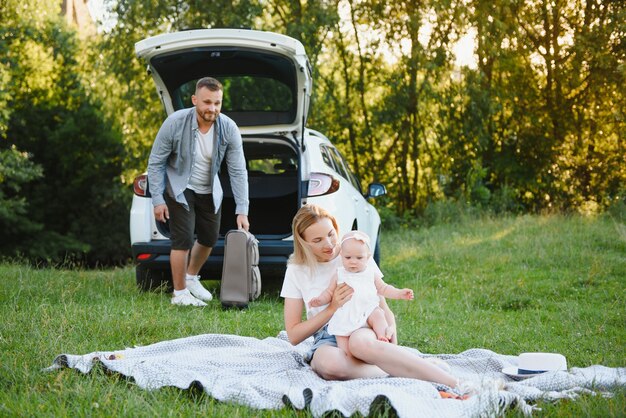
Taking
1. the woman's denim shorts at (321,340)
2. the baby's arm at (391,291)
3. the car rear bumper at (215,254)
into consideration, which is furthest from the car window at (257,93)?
the baby's arm at (391,291)

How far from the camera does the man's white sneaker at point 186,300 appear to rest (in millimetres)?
6219

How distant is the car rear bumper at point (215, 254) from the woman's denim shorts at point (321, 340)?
224 cm

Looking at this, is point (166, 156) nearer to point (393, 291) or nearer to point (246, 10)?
point (393, 291)

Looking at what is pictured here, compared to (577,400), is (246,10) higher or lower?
higher

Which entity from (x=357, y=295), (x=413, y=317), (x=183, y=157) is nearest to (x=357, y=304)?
(x=357, y=295)

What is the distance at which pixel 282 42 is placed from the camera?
6.13 m

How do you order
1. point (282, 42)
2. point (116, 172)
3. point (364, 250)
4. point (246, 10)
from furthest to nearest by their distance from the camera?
point (116, 172) → point (246, 10) → point (282, 42) → point (364, 250)

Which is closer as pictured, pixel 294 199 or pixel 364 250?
pixel 364 250

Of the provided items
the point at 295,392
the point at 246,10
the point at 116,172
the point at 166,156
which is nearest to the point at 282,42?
the point at 166,156

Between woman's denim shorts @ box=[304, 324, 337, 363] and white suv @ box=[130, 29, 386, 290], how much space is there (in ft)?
7.46

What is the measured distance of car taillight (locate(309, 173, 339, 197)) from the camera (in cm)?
660

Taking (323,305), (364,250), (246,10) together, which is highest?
(246,10)

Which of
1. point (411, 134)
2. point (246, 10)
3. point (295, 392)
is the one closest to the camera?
point (295, 392)

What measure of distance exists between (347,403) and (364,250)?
0.82 metres
